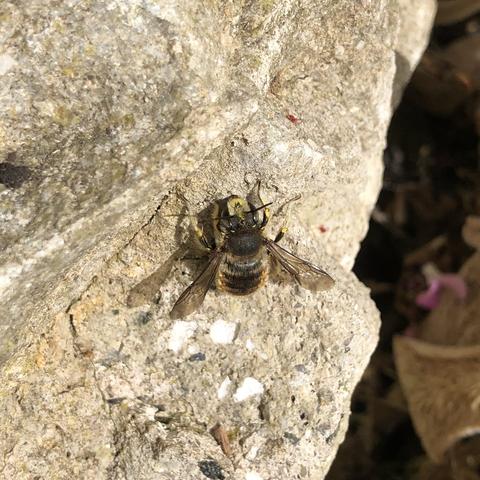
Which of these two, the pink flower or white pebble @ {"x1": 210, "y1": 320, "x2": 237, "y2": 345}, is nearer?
white pebble @ {"x1": 210, "y1": 320, "x2": 237, "y2": 345}

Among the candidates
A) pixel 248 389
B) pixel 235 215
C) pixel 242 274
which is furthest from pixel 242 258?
pixel 248 389

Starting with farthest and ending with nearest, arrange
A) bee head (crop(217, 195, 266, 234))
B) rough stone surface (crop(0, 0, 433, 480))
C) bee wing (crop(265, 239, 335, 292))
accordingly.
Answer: bee wing (crop(265, 239, 335, 292)), bee head (crop(217, 195, 266, 234)), rough stone surface (crop(0, 0, 433, 480))

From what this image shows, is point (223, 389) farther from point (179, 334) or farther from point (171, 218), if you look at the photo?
point (171, 218)

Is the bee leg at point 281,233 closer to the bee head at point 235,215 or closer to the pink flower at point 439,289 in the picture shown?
the bee head at point 235,215

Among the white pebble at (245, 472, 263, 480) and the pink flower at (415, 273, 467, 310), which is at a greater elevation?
the white pebble at (245, 472, 263, 480)

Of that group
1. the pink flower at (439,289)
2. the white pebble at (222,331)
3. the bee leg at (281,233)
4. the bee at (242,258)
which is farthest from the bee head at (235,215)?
the pink flower at (439,289)

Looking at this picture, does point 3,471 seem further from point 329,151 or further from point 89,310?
point 329,151

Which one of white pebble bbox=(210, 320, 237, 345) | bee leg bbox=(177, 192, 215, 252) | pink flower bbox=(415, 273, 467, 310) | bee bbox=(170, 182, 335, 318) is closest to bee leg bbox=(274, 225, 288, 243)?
bee bbox=(170, 182, 335, 318)

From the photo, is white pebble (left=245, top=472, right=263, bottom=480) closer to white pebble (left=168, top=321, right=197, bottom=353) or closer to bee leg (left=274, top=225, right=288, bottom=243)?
white pebble (left=168, top=321, right=197, bottom=353)
